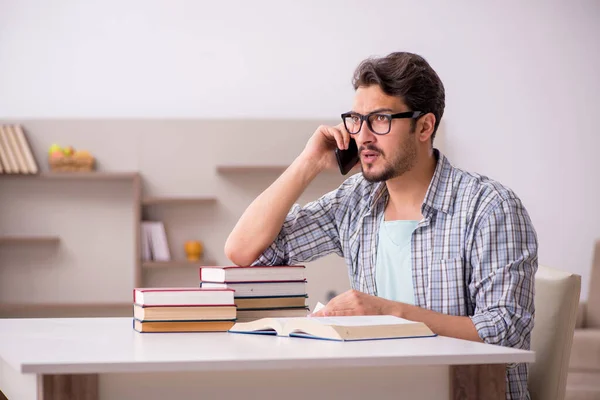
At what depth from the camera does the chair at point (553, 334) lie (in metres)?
1.77

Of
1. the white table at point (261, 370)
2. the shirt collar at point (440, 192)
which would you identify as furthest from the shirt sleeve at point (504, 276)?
the white table at point (261, 370)

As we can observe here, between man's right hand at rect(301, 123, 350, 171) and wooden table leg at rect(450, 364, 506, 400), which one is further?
man's right hand at rect(301, 123, 350, 171)

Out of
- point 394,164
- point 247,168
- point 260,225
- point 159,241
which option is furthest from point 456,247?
point 159,241

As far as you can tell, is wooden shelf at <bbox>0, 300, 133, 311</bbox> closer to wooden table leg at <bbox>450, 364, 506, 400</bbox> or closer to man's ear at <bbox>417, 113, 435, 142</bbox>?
man's ear at <bbox>417, 113, 435, 142</bbox>

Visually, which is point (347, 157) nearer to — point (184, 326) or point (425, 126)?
point (425, 126)

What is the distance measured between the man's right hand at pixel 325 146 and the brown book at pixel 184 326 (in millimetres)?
693

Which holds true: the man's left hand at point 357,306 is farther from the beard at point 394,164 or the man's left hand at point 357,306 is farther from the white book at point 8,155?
the white book at point 8,155

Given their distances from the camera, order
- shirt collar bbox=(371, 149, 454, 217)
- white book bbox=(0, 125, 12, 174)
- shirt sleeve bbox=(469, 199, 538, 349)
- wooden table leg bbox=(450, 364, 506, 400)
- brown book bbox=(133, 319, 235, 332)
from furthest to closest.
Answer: white book bbox=(0, 125, 12, 174), shirt collar bbox=(371, 149, 454, 217), shirt sleeve bbox=(469, 199, 538, 349), brown book bbox=(133, 319, 235, 332), wooden table leg bbox=(450, 364, 506, 400)

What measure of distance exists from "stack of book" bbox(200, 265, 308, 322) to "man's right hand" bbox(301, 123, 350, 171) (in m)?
0.48

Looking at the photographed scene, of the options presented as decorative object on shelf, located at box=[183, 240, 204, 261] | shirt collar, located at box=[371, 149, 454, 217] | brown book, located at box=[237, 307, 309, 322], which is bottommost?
decorative object on shelf, located at box=[183, 240, 204, 261]

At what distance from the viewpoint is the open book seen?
1389 millimetres

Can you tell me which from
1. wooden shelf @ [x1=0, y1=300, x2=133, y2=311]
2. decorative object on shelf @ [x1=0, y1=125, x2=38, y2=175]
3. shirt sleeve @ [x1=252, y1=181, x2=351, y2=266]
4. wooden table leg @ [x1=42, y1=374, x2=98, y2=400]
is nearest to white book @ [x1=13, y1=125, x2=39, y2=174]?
decorative object on shelf @ [x1=0, y1=125, x2=38, y2=175]

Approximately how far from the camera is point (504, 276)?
1727mm

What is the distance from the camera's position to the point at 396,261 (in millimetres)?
1983
